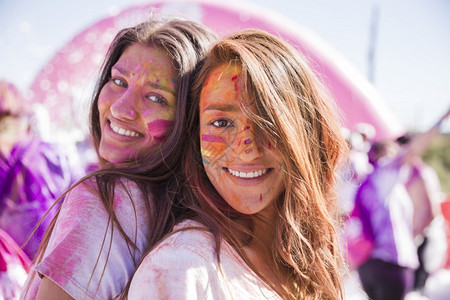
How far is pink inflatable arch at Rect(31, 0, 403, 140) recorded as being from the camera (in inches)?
201

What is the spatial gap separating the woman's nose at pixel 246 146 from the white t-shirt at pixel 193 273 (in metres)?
0.23

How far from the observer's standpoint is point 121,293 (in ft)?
3.97

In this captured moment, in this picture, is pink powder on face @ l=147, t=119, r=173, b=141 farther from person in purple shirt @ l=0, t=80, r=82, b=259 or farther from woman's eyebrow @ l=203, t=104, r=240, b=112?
person in purple shirt @ l=0, t=80, r=82, b=259

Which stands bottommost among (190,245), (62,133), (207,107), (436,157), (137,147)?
(436,157)

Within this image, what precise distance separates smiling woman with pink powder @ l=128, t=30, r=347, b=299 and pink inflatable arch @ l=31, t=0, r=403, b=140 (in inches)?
144

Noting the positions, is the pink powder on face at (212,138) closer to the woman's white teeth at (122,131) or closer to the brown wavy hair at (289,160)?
the brown wavy hair at (289,160)

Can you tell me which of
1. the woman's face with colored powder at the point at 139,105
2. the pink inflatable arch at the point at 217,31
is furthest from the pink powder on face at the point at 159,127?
the pink inflatable arch at the point at 217,31

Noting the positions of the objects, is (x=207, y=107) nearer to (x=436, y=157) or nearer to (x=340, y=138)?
(x=340, y=138)

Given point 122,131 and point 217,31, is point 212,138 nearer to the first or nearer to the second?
point 122,131

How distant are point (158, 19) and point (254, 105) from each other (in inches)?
27.0

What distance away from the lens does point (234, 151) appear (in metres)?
1.26

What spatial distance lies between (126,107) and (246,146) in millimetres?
478

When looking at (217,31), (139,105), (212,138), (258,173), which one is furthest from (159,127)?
(217,31)

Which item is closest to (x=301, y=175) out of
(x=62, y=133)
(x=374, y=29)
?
(x=62, y=133)
